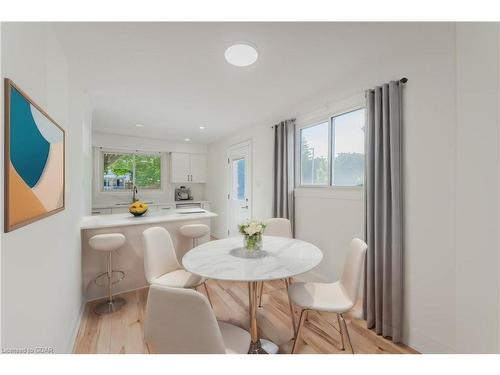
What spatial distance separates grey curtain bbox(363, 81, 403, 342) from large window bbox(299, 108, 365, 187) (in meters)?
0.33

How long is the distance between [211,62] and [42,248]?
6.07 ft

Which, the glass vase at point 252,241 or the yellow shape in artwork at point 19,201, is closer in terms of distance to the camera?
the yellow shape in artwork at point 19,201

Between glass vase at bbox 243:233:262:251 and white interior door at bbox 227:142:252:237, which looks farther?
white interior door at bbox 227:142:252:237

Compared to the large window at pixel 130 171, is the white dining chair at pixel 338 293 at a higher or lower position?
lower

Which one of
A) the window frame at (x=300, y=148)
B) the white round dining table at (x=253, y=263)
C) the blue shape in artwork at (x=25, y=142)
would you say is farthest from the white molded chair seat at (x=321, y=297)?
the blue shape in artwork at (x=25, y=142)

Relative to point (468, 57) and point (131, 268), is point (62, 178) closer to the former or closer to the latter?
point (131, 268)

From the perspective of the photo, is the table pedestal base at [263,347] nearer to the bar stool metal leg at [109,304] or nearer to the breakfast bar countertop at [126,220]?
the bar stool metal leg at [109,304]

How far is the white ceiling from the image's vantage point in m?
1.55

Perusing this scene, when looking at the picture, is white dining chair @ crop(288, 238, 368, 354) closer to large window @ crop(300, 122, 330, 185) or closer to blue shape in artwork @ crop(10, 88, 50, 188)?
large window @ crop(300, 122, 330, 185)

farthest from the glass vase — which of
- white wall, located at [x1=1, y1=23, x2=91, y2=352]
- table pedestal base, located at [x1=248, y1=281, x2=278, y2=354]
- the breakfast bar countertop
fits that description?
the breakfast bar countertop

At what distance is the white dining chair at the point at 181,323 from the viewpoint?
884mm

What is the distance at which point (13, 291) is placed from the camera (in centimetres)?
88

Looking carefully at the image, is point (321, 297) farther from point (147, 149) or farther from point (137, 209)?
point (147, 149)
